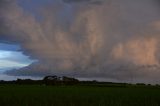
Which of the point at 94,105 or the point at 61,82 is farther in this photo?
the point at 61,82

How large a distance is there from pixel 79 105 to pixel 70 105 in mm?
971

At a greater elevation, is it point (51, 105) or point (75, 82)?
point (75, 82)

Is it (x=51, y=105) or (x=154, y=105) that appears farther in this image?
(x=154, y=105)

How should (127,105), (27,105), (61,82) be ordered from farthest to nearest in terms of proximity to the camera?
(61,82) → (127,105) → (27,105)

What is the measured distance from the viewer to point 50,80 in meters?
165

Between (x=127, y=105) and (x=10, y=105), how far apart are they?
8762 mm

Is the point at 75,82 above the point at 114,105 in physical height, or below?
above

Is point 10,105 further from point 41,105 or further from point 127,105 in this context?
point 127,105

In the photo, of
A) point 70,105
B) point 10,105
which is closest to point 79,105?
point 70,105

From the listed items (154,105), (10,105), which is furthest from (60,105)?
(154,105)

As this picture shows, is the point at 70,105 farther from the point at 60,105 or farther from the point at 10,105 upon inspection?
the point at 10,105

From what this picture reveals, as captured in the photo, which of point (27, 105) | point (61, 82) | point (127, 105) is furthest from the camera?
point (61, 82)

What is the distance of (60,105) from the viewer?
100ft

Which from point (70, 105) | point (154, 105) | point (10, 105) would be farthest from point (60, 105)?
point (154, 105)
